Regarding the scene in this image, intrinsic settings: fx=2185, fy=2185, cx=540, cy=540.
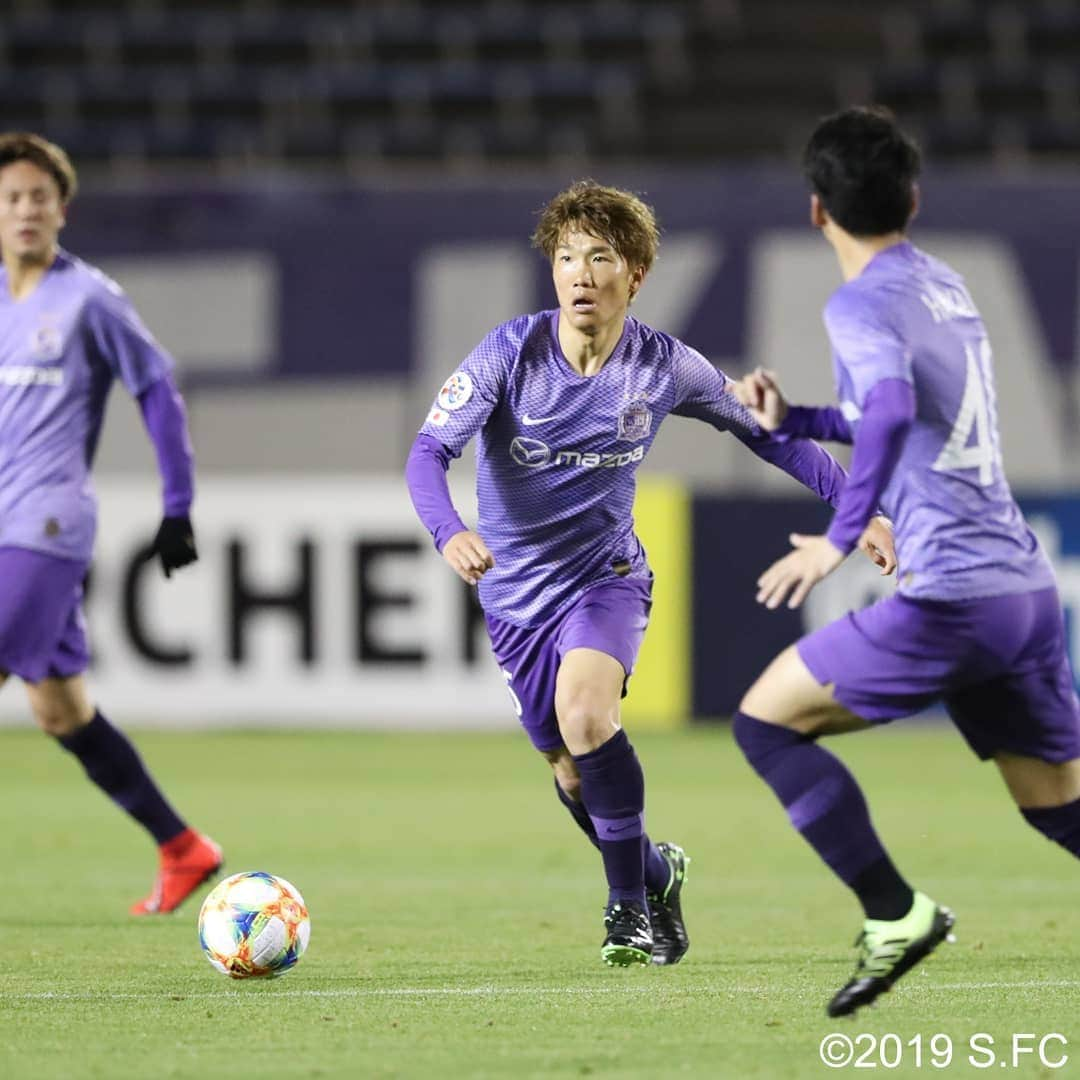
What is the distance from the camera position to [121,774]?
23.0 ft

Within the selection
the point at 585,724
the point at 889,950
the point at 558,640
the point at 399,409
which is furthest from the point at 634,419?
the point at 399,409

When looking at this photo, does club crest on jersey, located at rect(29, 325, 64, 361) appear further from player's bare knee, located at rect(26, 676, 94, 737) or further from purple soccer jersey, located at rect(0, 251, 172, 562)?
player's bare knee, located at rect(26, 676, 94, 737)

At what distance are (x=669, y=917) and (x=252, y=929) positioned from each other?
48.3 inches

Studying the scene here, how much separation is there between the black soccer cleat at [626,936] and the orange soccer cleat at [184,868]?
176 centimetres

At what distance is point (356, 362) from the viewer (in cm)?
1489

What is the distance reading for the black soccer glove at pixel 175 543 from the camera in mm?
6703

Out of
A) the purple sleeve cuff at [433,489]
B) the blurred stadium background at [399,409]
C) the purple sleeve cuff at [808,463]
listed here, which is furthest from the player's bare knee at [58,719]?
the blurred stadium background at [399,409]

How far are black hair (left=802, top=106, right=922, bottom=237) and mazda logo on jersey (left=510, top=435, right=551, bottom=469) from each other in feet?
4.56

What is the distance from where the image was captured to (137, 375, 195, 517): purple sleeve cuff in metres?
6.82

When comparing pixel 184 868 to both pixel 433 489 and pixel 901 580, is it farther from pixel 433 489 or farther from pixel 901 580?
pixel 901 580

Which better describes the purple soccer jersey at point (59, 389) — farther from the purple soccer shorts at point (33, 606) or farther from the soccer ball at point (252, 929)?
the soccer ball at point (252, 929)

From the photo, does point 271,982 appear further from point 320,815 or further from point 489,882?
point 320,815

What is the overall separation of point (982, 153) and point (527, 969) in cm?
1262


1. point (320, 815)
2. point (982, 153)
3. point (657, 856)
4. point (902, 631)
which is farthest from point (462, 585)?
point (902, 631)
